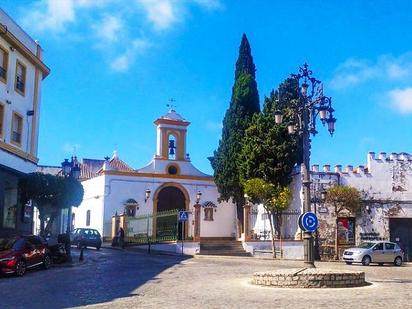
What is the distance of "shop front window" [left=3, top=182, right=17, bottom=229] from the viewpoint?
2793 cm

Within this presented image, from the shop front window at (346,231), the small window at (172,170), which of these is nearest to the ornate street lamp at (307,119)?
the shop front window at (346,231)

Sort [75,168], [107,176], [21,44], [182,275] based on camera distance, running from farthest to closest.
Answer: [107,176] → [21,44] → [75,168] → [182,275]

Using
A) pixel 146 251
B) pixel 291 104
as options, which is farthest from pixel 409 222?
pixel 291 104

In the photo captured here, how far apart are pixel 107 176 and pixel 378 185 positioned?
19825 millimetres

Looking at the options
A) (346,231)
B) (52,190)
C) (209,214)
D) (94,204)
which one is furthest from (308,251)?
(94,204)

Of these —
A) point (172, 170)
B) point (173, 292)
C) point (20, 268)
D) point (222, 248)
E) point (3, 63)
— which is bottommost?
point (173, 292)

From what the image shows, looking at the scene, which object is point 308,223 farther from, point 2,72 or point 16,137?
point 16,137

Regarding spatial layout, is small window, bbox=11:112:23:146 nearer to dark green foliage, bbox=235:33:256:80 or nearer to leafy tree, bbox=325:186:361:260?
dark green foliage, bbox=235:33:256:80

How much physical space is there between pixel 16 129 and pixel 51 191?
15.9ft

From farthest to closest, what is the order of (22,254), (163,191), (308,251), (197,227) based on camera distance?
(163,191) → (197,227) → (22,254) → (308,251)

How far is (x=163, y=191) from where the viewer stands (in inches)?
1736

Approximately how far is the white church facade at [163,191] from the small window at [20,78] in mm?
13315

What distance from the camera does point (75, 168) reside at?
25.8 m

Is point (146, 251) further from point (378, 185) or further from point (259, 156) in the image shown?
point (378, 185)
